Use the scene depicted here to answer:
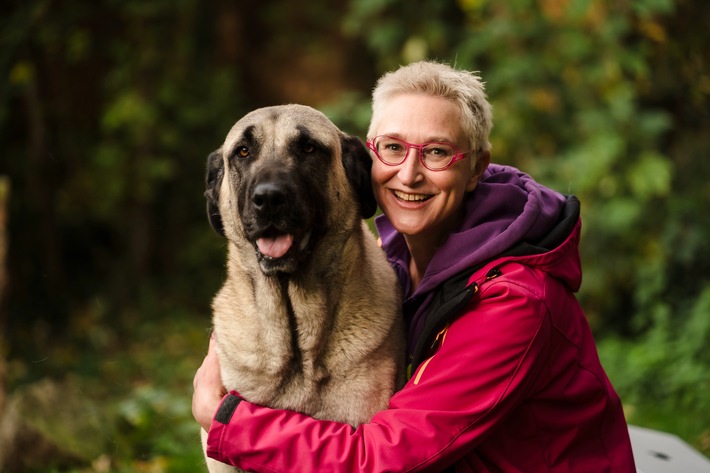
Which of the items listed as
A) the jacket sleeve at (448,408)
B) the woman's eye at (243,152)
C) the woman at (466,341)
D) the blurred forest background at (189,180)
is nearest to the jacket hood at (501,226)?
the woman at (466,341)

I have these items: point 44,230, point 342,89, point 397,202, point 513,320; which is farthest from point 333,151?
point 342,89

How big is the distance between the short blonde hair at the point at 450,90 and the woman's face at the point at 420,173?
0.08ft

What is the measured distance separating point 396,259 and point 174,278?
6.41m

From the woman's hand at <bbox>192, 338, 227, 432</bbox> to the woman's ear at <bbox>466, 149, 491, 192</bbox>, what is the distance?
3.38ft

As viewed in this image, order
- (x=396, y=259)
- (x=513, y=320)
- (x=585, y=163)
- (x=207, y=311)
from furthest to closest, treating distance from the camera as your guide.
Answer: (x=207, y=311), (x=585, y=163), (x=396, y=259), (x=513, y=320)

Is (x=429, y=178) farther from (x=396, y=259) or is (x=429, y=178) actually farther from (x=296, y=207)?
(x=396, y=259)

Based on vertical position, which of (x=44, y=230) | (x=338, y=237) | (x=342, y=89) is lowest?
(x=44, y=230)

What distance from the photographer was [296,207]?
2.21 metres

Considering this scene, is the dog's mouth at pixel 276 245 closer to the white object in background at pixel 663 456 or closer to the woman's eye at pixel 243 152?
the woman's eye at pixel 243 152

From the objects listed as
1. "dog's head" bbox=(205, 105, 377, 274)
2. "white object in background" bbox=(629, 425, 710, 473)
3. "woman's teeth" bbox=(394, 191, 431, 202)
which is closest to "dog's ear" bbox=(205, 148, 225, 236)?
"dog's head" bbox=(205, 105, 377, 274)

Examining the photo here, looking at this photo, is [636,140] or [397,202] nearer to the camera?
[397,202]

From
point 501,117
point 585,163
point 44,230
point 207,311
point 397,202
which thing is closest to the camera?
point 397,202

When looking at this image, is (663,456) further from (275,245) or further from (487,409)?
(275,245)

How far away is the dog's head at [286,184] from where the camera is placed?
222cm
